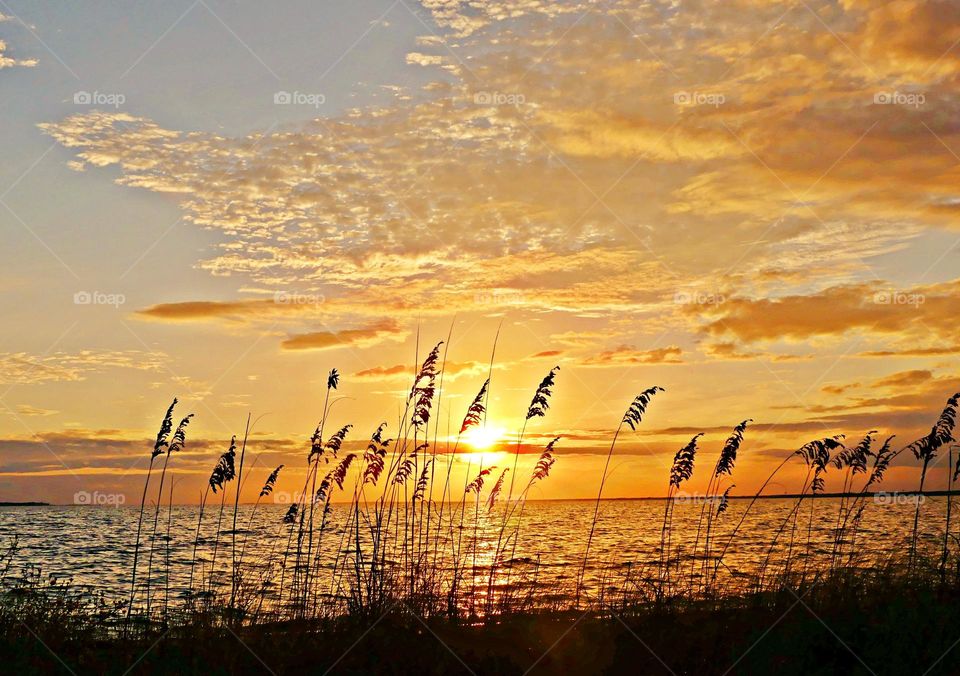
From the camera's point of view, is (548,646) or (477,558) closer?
(548,646)

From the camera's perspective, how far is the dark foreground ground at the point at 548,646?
9.26 m

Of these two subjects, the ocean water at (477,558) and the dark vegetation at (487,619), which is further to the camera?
the ocean water at (477,558)

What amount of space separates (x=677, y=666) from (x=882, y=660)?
2.29m

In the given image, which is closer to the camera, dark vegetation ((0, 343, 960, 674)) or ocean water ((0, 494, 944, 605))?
dark vegetation ((0, 343, 960, 674))

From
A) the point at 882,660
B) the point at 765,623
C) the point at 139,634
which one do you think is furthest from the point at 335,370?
the point at 882,660

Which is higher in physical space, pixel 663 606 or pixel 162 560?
pixel 663 606

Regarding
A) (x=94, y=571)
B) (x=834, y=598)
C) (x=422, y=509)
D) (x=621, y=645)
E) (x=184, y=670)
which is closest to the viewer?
(x=184, y=670)

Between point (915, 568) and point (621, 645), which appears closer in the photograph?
point (621, 645)

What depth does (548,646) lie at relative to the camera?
33.6 ft

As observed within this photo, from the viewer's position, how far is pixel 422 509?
43.7ft

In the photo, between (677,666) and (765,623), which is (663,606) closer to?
(765,623)

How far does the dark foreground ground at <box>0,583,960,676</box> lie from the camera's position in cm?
926

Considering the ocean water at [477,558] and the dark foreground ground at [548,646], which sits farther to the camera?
the ocean water at [477,558]

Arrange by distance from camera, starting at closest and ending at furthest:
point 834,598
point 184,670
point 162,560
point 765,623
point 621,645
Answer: point 184,670, point 621,645, point 765,623, point 834,598, point 162,560
